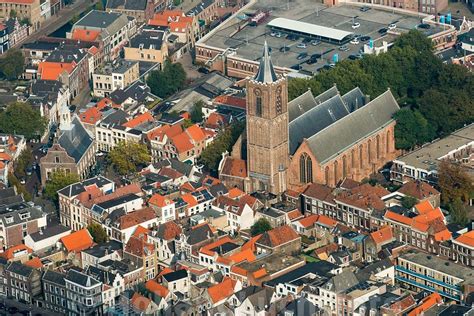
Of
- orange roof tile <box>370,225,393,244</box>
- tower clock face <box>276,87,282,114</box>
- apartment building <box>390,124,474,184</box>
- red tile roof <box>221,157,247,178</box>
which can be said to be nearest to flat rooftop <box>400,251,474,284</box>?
orange roof tile <box>370,225,393,244</box>

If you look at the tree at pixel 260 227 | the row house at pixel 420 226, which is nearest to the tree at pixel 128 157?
the tree at pixel 260 227

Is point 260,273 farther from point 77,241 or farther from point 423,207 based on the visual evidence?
point 423,207

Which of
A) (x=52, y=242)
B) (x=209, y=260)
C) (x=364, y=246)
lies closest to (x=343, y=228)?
(x=364, y=246)

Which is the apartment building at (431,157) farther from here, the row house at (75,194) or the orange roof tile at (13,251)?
the orange roof tile at (13,251)

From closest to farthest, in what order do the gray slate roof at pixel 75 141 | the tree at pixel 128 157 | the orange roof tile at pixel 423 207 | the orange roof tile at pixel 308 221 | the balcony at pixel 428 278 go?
the balcony at pixel 428 278 < the orange roof tile at pixel 423 207 < the orange roof tile at pixel 308 221 < the gray slate roof at pixel 75 141 < the tree at pixel 128 157

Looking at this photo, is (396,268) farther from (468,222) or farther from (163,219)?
(163,219)

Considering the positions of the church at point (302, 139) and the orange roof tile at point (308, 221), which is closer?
the orange roof tile at point (308, 221)
